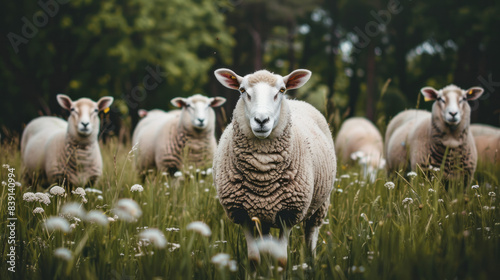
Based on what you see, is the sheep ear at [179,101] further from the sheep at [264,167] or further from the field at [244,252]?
the sheep at [264,167]

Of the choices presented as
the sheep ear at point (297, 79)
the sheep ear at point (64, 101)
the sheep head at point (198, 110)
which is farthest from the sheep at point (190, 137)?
the sheep ear at point (297, 79)

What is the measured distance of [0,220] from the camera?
2.99m

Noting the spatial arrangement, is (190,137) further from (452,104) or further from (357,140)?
(357,140)

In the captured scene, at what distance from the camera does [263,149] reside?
2711mm

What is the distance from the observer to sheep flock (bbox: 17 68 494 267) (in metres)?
2.68

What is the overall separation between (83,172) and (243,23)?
42.7 feet

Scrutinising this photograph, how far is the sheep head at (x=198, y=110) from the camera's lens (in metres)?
5.43

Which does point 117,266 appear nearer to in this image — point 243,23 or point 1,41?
point 1,41

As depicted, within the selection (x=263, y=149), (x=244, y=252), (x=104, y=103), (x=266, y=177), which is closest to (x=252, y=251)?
(x=244, y=252)
